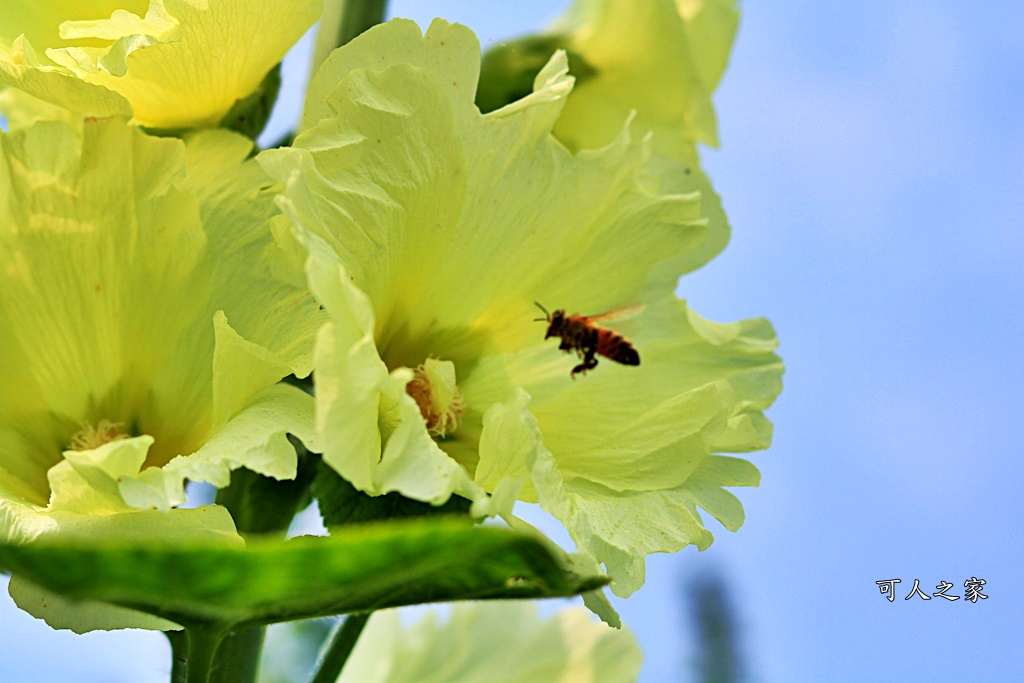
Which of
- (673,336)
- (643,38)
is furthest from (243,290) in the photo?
(643,38)

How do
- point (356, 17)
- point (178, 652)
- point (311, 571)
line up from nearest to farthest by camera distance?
point (311, 571) < point (178, 652) < point (356, 17)

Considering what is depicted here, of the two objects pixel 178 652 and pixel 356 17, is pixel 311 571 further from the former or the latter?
pixel 356 17

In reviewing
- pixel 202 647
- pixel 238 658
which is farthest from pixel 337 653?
pixel 202 647

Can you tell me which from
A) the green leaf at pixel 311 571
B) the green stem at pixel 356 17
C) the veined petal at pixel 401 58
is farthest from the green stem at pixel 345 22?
the green leaf at pixel 311 571

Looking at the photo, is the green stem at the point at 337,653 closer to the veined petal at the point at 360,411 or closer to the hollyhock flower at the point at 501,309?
the hollyhock flower at the point at 501,309

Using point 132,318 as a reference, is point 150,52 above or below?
above

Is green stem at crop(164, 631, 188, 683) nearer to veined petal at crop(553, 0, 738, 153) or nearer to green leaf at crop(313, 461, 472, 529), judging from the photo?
green leaf at crop(313, 461, 472, 529)

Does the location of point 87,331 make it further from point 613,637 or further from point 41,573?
point 613,637
